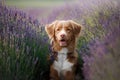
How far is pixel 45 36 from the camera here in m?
3.80

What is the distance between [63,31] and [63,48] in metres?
0.18

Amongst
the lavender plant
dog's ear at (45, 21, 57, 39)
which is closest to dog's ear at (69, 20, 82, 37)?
dog's ear at (45, 21, 57, 39)

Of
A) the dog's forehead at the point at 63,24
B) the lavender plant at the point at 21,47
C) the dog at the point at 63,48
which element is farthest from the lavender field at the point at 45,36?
the dog's forehead at the point at 63,24

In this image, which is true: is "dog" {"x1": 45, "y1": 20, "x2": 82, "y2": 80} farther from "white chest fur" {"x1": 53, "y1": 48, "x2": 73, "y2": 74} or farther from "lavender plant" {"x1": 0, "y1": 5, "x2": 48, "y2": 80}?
"lavender plant" {"x1": 0, "y1": 5, "x2": 48, "y2": 80}

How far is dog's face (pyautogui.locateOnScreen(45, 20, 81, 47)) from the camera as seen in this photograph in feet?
11.3

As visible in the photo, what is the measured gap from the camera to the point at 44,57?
3764 millimetres

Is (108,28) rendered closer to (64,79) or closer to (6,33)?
(64,79)

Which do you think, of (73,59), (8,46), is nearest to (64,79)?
(73,59)

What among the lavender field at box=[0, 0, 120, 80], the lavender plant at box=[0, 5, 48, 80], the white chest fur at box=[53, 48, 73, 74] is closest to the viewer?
Result: the lavender field at box=[0, 0, 120, 80]

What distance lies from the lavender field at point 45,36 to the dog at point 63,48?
11cm

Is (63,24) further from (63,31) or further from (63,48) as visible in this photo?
(63,48)

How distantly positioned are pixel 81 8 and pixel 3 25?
737mm

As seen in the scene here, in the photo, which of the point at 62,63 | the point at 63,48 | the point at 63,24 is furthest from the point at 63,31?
the point at 62,63

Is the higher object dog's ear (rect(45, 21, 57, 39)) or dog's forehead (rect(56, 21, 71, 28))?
dog's forehead (rect(56, 21, 71, 28))
